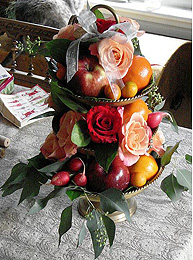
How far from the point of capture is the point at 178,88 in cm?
226

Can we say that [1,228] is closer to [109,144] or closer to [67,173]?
[67,173]

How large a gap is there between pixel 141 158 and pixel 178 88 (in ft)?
5.01

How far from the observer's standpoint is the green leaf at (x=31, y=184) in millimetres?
796

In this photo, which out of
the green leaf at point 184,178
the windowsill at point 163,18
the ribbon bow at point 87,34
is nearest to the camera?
the ribbon bow at point 87,34

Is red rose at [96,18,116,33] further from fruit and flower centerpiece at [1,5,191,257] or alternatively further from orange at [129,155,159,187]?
orange at [129,155,159,187]

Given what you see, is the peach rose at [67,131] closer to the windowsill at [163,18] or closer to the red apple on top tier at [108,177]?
the red apple on top tier at [108,177]

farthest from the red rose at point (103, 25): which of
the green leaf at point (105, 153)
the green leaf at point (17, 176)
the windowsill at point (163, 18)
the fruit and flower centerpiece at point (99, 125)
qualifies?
the windowsill at point (163, 18)

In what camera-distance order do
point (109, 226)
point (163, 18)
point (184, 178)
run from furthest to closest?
point (163, 18) → point (184, 178) → point (109, 226)

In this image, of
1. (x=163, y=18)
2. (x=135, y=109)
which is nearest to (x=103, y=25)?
(x=135, y=109)

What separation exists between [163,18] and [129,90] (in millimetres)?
2349

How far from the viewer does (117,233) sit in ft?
2.71

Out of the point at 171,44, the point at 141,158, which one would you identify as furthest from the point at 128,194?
the point at 171,44

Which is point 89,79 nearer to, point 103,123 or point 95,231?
point 103,123

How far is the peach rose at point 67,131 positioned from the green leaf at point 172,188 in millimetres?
220
